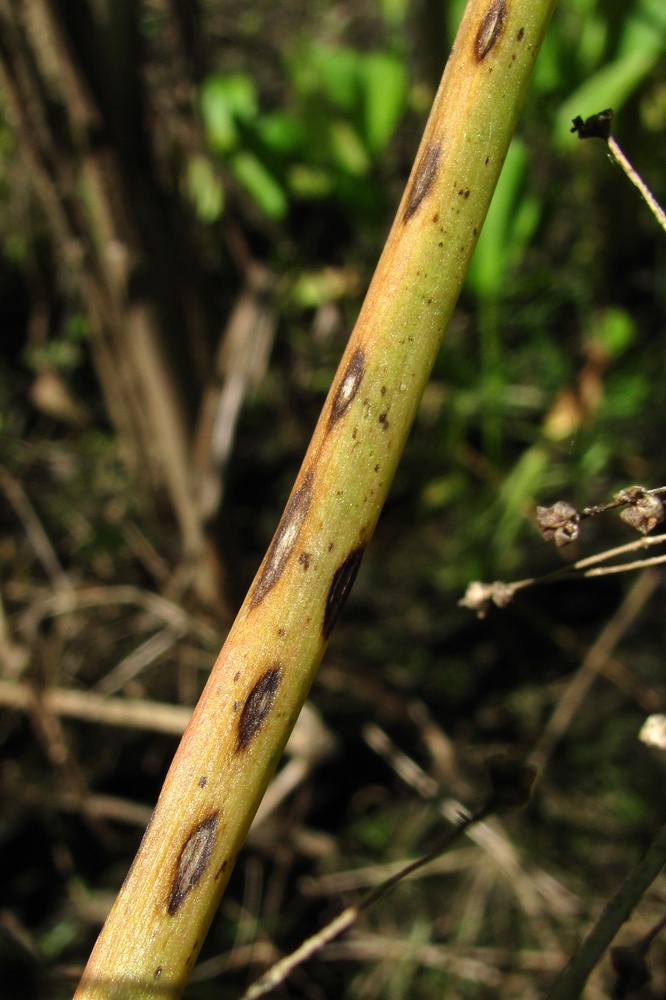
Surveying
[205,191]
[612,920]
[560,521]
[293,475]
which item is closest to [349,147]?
[205,191]

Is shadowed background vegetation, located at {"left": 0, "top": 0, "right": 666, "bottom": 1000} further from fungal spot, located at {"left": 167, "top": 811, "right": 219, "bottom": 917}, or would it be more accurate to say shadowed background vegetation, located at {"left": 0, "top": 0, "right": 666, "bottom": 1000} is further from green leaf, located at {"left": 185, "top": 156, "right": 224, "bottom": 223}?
fungal spot, located at {"left": 167, "top": 811, "right": 219, "bottom": 917}

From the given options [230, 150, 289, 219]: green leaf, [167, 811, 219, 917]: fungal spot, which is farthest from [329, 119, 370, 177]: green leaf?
[167, 811, 219, 917]: fungal spot

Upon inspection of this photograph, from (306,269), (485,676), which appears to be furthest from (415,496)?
(306,269)

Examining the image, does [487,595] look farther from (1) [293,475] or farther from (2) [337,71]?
(1) [293,475]

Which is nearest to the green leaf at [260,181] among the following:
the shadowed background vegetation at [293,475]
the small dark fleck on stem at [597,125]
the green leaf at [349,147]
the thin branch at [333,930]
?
the shadowed background vegetation at [293,475]

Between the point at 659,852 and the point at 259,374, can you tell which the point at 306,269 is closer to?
the point at 259,374

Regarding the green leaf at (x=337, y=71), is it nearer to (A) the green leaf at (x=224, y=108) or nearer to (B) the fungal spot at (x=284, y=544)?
(A) the green leaf at (x=224, y=108)
